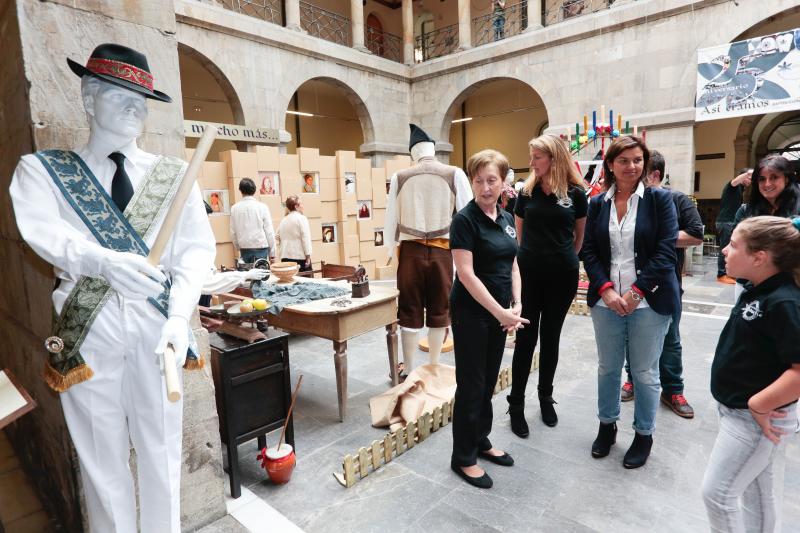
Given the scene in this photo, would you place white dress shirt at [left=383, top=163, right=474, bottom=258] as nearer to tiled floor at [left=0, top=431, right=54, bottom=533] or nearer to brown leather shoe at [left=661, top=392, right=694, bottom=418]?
brown leather shoe at [left=661, top=392, right=694, bottom=418]

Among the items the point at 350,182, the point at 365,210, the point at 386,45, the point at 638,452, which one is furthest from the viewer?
the point at 386,45

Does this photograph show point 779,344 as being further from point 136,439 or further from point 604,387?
point 136,439

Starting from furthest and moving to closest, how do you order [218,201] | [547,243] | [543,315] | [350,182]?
[350,182], [218,201], [543,315], [547,243]

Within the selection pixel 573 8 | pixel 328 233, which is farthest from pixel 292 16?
pixel 573 8

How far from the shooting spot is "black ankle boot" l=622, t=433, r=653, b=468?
2693 millimetres

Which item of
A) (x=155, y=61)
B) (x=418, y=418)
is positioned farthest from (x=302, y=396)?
(x=155, y=61)

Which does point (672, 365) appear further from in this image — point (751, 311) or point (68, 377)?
point (68, 377)

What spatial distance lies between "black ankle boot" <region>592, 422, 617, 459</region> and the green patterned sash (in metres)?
2.59

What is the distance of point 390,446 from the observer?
9.38 ft

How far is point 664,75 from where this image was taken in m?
9.39

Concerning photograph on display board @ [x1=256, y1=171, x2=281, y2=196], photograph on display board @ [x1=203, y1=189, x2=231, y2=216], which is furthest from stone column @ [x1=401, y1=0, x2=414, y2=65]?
photograph on display board @ [x1=203, y1=189, x2=231, y2=216]

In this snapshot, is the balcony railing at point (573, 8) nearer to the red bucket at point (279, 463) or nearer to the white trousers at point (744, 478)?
the white trousers at point (744, 478)

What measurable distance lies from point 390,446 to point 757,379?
1.96 m

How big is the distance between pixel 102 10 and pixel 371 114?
10.9m
